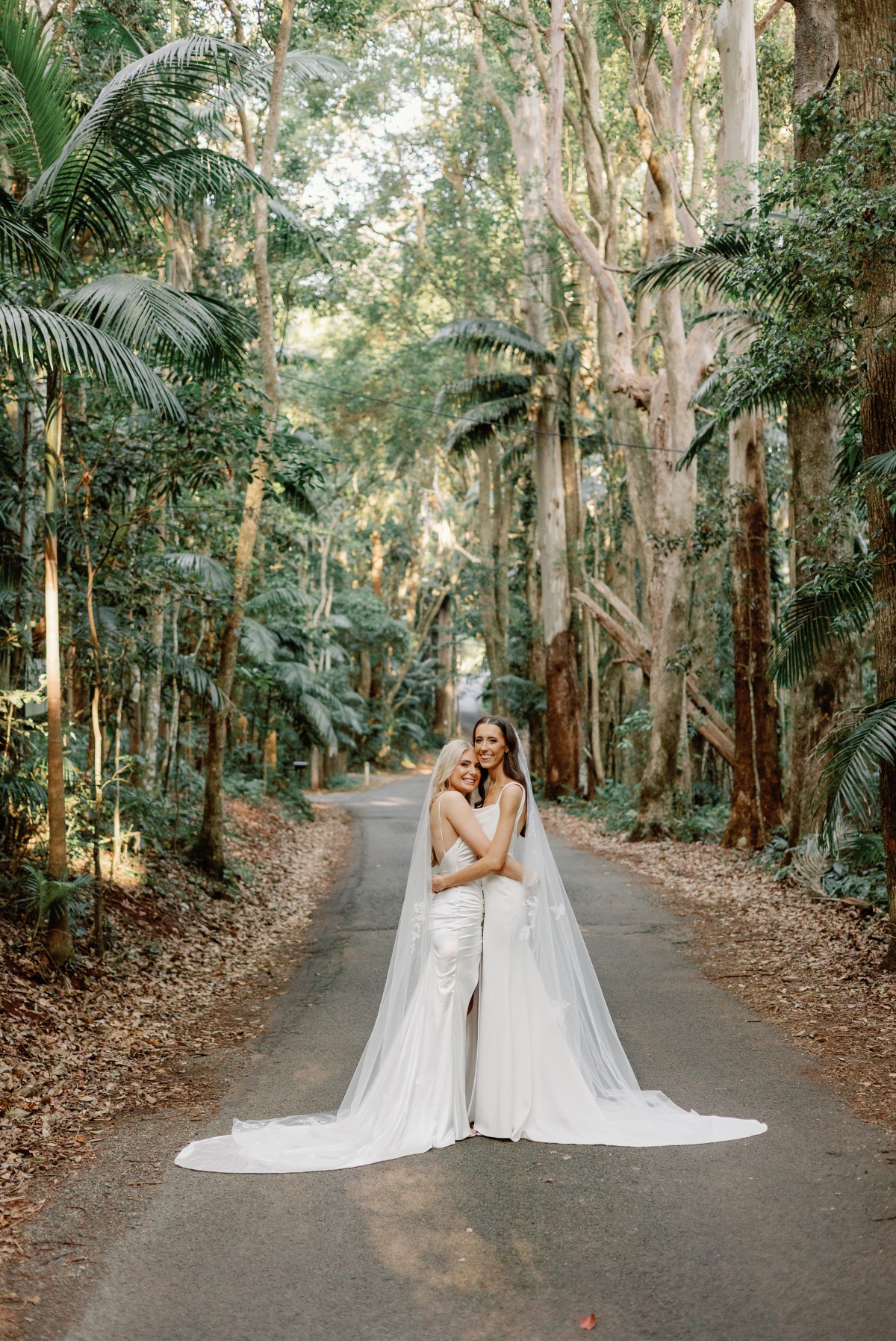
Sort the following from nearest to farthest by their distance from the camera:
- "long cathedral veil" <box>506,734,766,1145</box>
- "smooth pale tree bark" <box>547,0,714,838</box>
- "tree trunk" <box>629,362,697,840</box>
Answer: "long cathedral veil" <box>506,734,766,1145</box>
"smooth pale tree bark" <box>547,0,714,838</box>
"tree trunk" <box>629,362,697,840</box>

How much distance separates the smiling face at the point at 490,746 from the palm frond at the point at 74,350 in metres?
3.50

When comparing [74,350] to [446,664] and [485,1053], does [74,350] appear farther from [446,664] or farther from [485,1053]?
[446,664]

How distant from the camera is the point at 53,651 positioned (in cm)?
764

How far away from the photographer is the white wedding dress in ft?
17.3

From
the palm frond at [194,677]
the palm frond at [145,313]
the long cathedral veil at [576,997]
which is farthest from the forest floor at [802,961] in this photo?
the palm frond at [145,313]

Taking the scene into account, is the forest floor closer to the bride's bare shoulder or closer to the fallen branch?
the bride's bare shoulder

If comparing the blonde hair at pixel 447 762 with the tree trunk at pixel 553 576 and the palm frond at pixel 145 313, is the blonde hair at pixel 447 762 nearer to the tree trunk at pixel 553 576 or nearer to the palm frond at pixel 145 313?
the palm frond at pixel 145 313

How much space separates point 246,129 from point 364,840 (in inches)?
508

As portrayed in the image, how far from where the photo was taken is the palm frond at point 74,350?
679 cm

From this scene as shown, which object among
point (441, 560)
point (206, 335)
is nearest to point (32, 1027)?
point (206, 335)

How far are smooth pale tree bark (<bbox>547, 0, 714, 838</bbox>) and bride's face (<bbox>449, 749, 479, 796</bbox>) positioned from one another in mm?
12544

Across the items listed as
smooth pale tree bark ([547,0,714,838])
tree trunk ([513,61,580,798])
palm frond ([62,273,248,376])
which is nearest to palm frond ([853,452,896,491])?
palm frond ([62,273,248,376])

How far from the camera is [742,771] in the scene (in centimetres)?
1673

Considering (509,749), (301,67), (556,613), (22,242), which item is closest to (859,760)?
(509,749)
